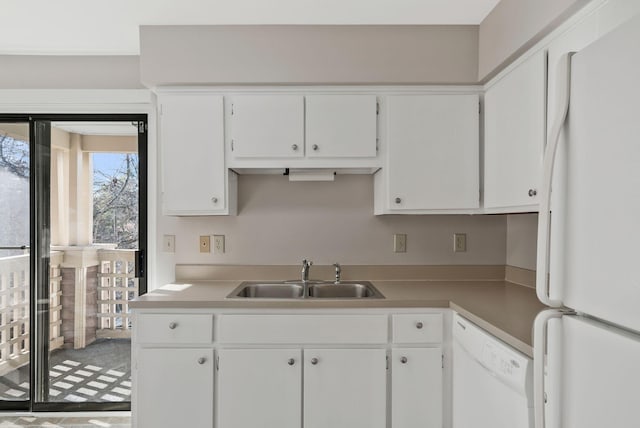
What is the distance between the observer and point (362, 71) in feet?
7.48

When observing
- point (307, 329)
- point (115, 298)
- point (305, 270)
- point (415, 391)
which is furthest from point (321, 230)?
point (115, 298)

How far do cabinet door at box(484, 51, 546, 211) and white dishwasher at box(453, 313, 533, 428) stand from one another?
0.66 metres

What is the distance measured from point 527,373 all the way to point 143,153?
2.48 metres

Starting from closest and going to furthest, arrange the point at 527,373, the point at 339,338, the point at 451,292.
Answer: the point at 527,373, the point at 339,338, the point at 451,292

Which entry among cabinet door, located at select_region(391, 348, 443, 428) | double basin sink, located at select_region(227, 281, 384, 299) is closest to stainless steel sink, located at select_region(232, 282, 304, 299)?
double basin sink, located at select_region(227, 281, 384, 299)

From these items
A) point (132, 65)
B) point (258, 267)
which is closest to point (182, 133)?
point (132, 65)

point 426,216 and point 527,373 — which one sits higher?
point 426,216

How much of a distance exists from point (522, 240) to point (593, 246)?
1830 mm

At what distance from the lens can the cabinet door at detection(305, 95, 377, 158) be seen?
2311 mm

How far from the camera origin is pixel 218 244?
262cm

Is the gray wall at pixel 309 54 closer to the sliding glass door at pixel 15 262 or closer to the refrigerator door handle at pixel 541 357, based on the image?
the sliding glass door at pixel 15 262

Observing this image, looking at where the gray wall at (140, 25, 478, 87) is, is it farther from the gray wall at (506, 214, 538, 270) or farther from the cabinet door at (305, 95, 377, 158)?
the gray wall at (506, 214, 538, 270)

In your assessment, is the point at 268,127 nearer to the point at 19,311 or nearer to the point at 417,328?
the point at 417,328

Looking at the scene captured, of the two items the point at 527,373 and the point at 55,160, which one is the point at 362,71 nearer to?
the point at 527,373
